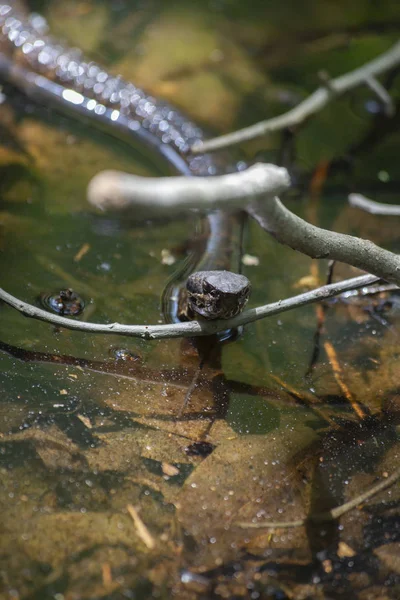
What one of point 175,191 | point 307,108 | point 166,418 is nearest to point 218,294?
point 166,418

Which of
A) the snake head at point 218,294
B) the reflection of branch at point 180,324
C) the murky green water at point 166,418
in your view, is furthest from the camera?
the snake head at point 218,294

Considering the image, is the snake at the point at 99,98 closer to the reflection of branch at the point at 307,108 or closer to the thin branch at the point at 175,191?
the reflection of branch at the point at 307,108

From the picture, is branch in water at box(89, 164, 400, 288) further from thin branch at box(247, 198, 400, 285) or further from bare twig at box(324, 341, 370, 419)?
bare twig at box(324, 341, 370, 419)

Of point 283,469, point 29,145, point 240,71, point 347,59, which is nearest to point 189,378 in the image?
point 283,469

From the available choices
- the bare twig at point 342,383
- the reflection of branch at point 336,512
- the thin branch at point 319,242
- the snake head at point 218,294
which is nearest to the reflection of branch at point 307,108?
the snake head at point 218,294

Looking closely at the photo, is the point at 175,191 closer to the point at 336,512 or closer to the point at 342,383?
the point at 336,512

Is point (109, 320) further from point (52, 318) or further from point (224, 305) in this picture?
point (224, 305)

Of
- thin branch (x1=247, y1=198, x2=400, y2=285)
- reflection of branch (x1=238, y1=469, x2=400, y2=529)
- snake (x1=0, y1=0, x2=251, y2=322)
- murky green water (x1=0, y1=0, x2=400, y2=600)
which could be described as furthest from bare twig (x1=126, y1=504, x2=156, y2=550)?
snake (x1=0, y1=0, x2=251, y2=322)
